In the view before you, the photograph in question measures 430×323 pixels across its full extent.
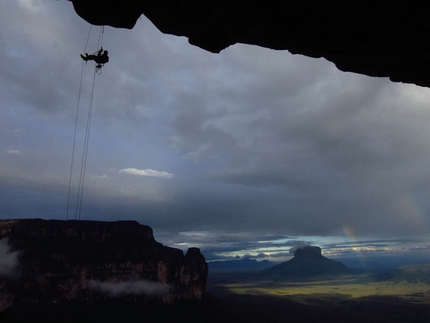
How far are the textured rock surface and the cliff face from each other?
170136 mm

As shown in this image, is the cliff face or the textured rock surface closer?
the textured rock surface

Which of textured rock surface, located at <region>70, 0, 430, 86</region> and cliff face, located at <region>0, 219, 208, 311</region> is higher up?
textured rock surface, located at <region>70, 0, 430, 86</region>

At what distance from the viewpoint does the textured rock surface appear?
9.88m

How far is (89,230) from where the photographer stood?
6742 inches

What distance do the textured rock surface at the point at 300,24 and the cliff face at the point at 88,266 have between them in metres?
170

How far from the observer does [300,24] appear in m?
10.8

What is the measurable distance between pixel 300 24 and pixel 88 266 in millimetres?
176461

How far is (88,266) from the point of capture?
16175 centimetres

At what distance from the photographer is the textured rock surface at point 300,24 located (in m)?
9.88

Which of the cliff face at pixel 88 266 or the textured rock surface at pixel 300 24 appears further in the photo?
the cliff face at pixel 88 266

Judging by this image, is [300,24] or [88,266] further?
[88,266]

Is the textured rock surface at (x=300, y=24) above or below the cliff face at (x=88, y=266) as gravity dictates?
above

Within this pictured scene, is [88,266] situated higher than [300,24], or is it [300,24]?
[300,24]

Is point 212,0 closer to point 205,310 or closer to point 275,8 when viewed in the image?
point 275,8
